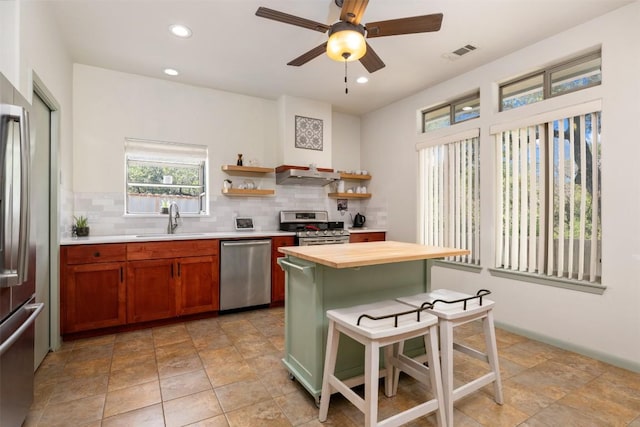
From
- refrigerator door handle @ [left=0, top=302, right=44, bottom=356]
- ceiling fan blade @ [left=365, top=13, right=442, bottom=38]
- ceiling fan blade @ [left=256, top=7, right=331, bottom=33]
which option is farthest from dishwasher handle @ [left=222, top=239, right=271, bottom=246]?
ceiling fan blade @ [left=365, top=13, right=442, bottom=38]

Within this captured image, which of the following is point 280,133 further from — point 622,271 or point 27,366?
point 622,271

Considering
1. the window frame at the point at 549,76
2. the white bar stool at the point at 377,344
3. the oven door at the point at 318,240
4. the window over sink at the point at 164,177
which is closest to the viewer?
the white bar stool at the point at 377,344

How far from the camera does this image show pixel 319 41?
2.98 m

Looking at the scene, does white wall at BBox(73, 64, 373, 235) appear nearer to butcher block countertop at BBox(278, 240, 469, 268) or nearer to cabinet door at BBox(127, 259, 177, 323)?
cabinet door at BBox(127, 259, 177, 323)

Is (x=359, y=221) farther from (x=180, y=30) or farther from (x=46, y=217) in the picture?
(x=46, y=217)

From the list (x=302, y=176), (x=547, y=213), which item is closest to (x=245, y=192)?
(x=302, y=176)

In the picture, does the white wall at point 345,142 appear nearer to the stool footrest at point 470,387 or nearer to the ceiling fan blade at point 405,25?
the ceiling fan blade at point 405,25

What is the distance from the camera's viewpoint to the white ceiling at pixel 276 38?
8.10 feet

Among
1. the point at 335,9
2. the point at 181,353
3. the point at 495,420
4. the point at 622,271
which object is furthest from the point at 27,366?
the point at 622,271

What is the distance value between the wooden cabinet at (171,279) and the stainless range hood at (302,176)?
1344mm

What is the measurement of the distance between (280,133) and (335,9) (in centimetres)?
225

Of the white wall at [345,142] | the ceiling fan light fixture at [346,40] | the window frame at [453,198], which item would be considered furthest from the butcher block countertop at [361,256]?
the white wall at [345,142]

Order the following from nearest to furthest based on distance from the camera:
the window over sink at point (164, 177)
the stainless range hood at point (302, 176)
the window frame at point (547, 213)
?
1. the window frame at point (547, 213)
2. the window over sink at point (164, 177)
3. the stainless range hood at point (302, 176)

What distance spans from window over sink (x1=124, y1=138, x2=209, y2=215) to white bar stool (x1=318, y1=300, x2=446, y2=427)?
2980 millimetres
